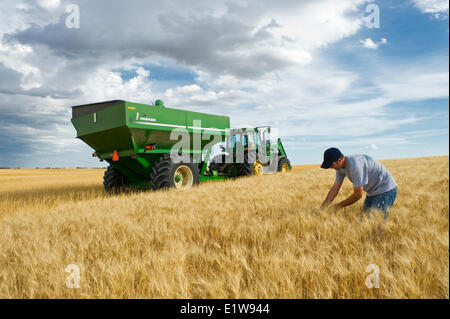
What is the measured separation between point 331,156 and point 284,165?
12.3m

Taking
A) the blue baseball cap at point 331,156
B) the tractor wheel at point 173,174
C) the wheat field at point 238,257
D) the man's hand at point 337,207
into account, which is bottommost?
the wheat field at point 238,257

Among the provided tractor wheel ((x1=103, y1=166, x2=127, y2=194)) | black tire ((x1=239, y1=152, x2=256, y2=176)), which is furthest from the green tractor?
tractor wheel ((x1=103, y1=166, x2=127, y2=194))

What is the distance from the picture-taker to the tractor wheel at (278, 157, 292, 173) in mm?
15297

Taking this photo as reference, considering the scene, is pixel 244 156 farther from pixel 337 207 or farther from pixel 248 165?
pixel 337 207

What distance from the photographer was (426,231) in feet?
8.93

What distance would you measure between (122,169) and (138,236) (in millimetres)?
6026

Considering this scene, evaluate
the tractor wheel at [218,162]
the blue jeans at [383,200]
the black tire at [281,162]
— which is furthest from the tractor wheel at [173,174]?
the black tire at [281,162]

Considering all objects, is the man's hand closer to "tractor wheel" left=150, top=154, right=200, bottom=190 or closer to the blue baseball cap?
the blue baseball cap

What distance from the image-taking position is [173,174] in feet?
27.4

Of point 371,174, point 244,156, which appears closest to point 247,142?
point 244,156

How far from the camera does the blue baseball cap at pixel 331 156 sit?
3.61 m

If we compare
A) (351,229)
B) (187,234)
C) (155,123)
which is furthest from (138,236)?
(155,123)

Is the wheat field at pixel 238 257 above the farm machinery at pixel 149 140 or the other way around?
the other way around

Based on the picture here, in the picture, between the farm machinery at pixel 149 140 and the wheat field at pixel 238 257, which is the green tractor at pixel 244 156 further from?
the wheat field at pixel 238 257
